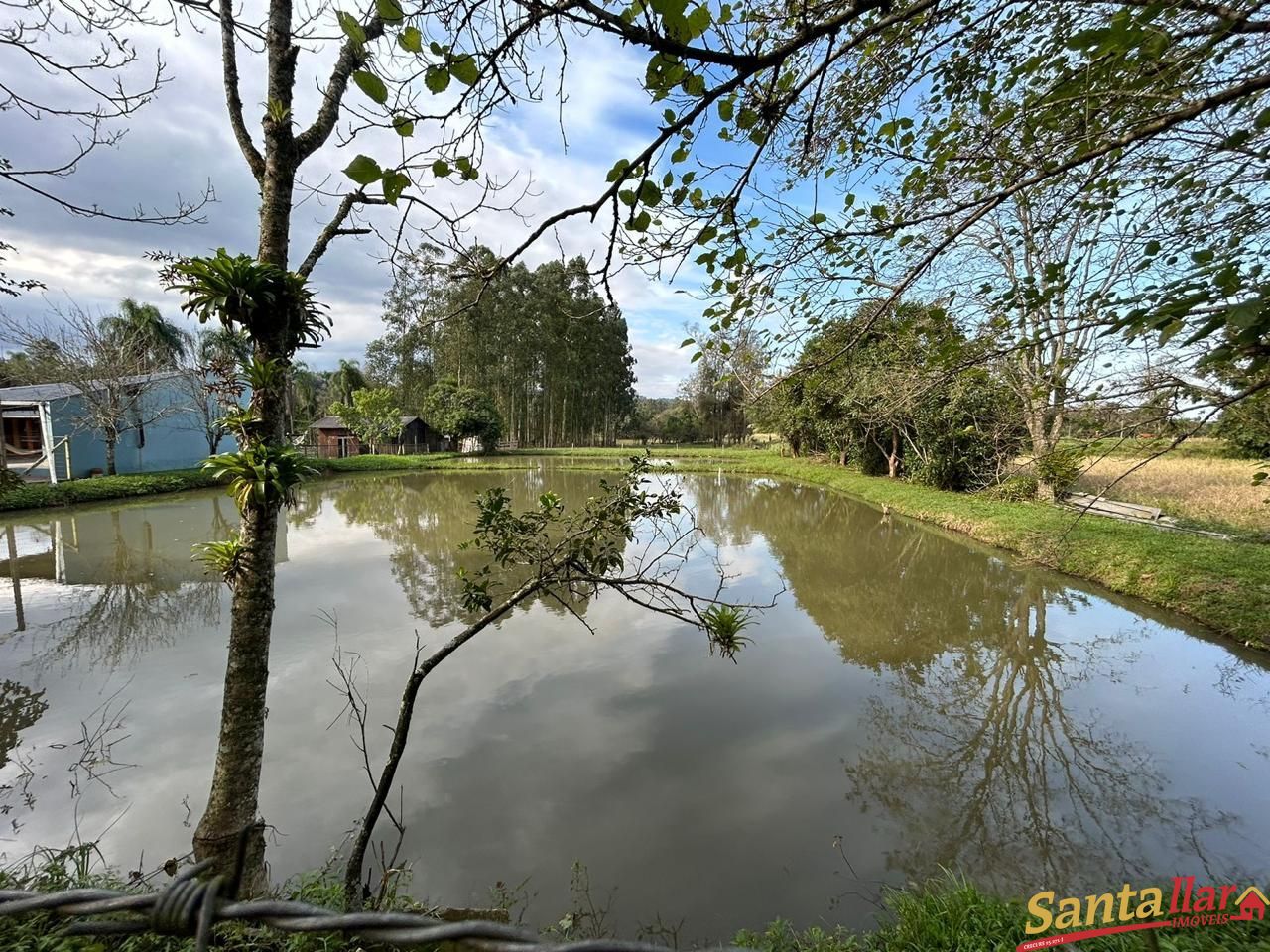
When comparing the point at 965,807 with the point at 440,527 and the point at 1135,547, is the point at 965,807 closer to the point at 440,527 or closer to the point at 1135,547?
the point at 1135,547

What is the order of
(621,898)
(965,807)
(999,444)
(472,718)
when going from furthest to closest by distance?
1. (472,718)
2. (999,444)
3. (965,807)
4. (621,898)

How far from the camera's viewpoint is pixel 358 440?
1296 inches

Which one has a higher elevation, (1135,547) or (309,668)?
(1135,547)

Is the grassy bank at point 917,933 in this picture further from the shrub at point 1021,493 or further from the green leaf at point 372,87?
the shrub at point 1021,493

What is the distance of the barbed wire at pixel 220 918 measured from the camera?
2.39ft

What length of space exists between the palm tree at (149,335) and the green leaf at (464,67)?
2258cm

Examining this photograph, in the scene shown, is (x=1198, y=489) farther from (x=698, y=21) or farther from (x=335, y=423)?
(x=335, y=423)

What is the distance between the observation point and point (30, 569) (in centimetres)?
859

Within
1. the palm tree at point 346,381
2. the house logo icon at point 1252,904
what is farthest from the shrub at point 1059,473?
the palm tree at point 346,381

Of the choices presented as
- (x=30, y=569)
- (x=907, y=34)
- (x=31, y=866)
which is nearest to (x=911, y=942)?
(x=907, y=34)

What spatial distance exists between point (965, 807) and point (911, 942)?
62.1 inches

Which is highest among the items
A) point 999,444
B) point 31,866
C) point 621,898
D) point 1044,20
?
point 1044,20

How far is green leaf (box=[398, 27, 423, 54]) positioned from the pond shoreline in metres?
2.82

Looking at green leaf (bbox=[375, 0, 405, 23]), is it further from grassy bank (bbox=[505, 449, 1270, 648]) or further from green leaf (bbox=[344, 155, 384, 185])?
grassy bank (bbox=[505, 449, 1270, 648])
